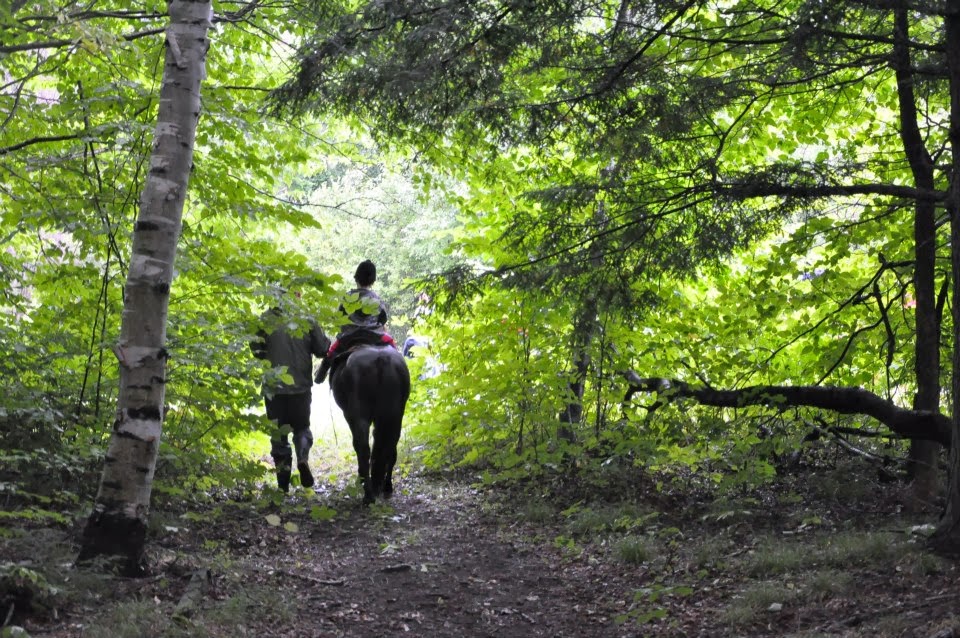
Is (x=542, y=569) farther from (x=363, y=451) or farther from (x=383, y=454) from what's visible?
(x=383, y=454)

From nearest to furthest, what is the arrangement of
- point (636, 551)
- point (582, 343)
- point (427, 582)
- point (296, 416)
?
point (427, 582)
point (636, 551)
point (582, 343)
point (296, 416)

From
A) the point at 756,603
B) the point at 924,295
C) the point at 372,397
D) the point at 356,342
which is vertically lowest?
the point at 756,603

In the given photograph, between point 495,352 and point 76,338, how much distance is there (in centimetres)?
440

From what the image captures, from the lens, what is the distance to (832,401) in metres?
6.60

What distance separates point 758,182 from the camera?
215 inches

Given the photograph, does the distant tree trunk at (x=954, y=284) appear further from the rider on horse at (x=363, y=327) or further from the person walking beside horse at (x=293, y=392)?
the person walking beside horse at (x=293, y=392)

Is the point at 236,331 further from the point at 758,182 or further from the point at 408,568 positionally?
the point at 758,182

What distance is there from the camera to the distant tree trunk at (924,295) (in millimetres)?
6078

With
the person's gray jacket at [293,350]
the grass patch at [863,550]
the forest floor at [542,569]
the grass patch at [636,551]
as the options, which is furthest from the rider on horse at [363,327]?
the grass patch at [863,550]

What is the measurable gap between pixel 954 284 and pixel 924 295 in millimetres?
1536

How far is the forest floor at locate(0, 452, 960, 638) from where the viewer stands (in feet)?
13.6

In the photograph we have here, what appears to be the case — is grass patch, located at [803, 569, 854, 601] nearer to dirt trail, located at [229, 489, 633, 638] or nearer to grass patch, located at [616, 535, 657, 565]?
dirt trail, located at [229, 489, 633, 638]

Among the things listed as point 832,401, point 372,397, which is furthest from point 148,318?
point 832,401

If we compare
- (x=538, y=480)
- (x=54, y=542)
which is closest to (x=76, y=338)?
(x=54, y=542)
